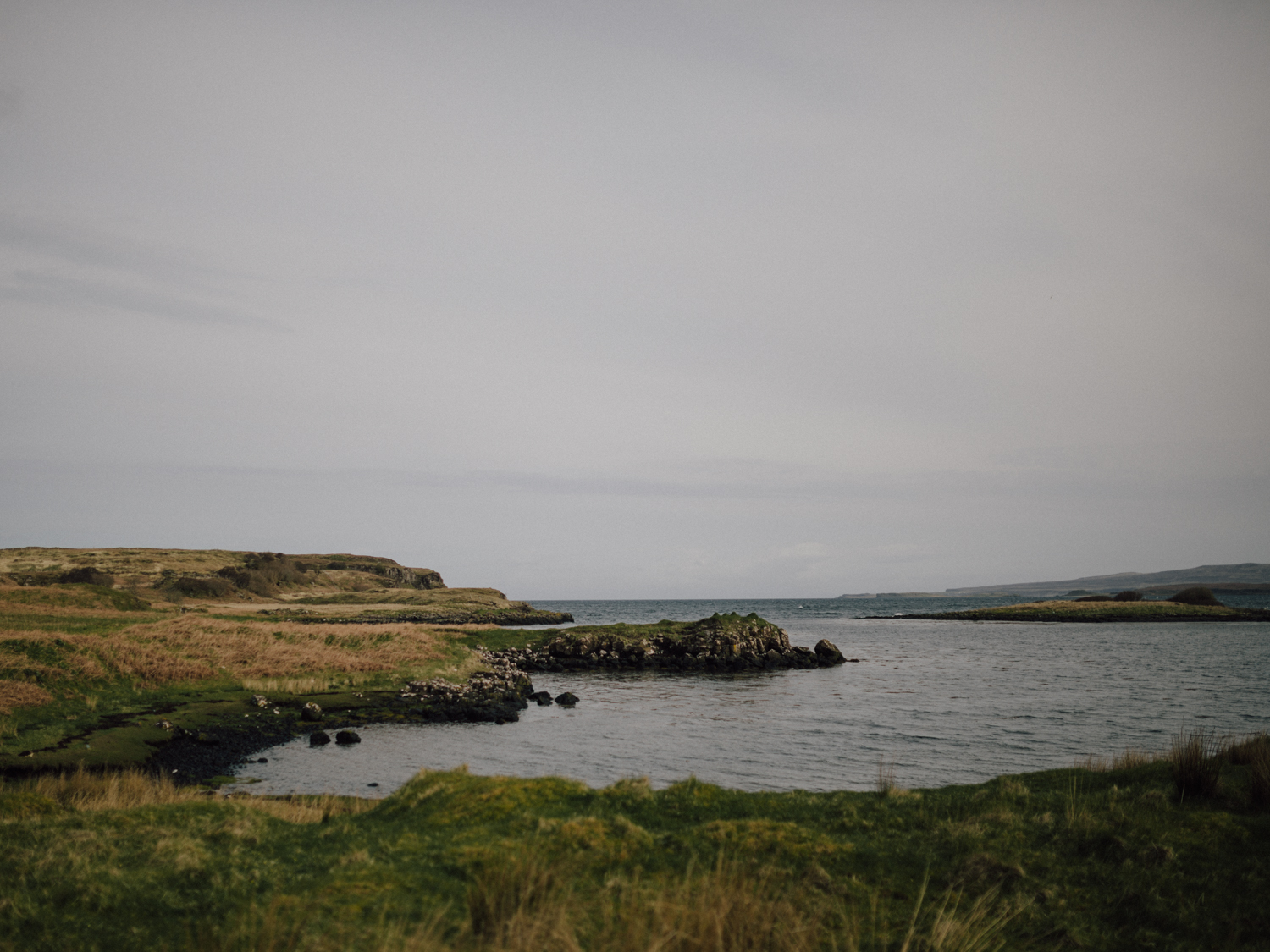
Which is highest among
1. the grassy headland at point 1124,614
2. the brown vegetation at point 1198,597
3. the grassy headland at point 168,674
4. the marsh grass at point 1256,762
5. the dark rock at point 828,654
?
the marsh grass at point 1256,762

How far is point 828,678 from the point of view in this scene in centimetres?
5631

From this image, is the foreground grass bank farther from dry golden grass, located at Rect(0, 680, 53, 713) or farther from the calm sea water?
dry golden grass, located at Rect(0, 680, 53, 713)

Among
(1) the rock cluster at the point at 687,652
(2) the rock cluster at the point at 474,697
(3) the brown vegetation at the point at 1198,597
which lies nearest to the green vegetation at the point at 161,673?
(2) the rock cluster at the point at 474,697

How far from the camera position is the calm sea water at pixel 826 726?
25312 millimetres

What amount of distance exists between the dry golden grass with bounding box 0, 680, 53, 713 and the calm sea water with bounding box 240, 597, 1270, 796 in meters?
9.13

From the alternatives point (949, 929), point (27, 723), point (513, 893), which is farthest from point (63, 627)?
point (949, 929)

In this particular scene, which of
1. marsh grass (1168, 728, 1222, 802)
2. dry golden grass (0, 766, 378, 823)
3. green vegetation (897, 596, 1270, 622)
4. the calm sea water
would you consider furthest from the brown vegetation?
dry golden grass (0, 766, 378, 823)

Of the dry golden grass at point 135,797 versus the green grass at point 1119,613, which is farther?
the green grass at point 1119,613

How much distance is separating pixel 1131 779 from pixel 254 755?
92.1ft

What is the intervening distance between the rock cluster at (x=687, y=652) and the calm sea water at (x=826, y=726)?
393 centimetres

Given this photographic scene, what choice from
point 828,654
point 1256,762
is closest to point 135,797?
point 1256,762

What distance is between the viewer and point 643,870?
10.2 m

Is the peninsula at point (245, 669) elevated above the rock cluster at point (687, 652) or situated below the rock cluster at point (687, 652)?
above

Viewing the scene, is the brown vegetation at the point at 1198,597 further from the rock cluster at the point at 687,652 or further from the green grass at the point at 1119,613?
the rock cluster at the point at 687,652
